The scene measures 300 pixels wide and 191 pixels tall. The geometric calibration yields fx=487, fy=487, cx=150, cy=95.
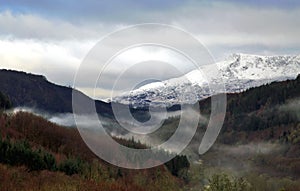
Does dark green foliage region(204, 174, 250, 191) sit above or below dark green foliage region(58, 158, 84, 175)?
above

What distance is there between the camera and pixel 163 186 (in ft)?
655

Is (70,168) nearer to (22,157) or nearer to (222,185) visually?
(22,157)

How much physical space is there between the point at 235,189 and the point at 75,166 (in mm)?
69149

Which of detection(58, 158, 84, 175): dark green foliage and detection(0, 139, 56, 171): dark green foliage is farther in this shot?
detection(58, 158, 84, 175): dark green foliage

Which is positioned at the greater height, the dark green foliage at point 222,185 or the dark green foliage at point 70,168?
the dark green foliage at point 222,185

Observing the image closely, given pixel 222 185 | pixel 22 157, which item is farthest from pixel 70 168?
pixel 222 185

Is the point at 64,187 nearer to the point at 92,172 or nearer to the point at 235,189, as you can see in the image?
the point at 235,189

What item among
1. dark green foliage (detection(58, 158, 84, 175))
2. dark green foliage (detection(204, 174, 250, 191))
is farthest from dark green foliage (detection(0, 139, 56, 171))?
dark green foliage (detection(204, 174, 250, 191))

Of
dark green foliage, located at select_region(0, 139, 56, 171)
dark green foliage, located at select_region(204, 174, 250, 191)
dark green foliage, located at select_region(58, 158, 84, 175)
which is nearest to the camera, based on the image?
dark green foliage, located at select_region(204, 174, 250, 191)

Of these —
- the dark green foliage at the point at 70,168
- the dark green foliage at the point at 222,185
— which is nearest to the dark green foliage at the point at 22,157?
the dark green foliage at the point at 70,168

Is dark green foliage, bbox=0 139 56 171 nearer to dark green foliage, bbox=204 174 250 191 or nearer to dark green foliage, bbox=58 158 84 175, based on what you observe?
dark green foliage, bbox=58 158 84 175

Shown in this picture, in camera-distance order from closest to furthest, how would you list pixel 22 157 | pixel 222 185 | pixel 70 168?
1. pixel 222 185
2. pixel 22 157
3. pixel 70 168

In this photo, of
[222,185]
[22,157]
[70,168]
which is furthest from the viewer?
[70,168]

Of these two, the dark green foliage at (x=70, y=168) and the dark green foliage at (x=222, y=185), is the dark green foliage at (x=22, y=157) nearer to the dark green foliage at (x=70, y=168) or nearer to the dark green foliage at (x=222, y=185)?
the dark green foliage at (x=70, y=168)
